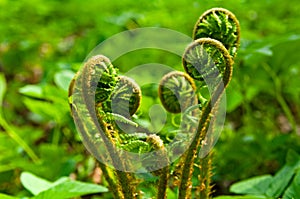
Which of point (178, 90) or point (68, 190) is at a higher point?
point (178, 90)

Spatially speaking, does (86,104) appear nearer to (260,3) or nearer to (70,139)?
(70,139)

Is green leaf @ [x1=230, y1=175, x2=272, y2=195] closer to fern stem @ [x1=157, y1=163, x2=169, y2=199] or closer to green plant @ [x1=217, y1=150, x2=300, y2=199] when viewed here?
green plant @ [x1=217, y1=150, x2=300, y2=199]

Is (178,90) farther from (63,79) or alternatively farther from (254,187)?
(63,79)

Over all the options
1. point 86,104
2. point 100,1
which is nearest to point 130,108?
point 86,104

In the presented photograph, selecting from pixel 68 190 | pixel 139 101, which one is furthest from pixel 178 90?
pixel 68 190

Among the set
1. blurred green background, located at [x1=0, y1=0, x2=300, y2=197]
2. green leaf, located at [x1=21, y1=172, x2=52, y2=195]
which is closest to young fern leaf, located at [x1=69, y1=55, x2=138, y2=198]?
green leaf, located at [x1=21, y1=172, x2=52, y2=195]
